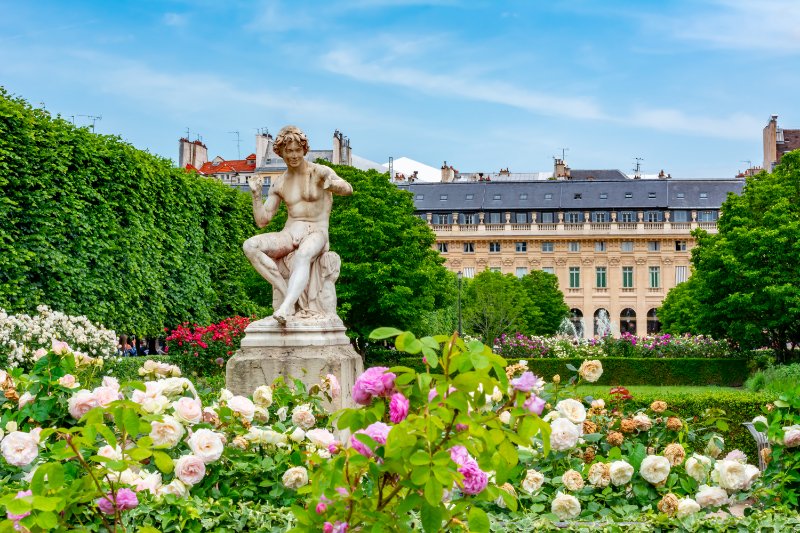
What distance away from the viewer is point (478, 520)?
2.30 meters

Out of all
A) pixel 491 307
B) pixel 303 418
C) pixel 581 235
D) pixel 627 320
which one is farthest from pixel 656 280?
pixel 303 418

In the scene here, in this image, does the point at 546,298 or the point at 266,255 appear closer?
the point at 266,255

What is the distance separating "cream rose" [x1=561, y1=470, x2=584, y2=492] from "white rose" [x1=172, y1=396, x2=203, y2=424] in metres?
1.57

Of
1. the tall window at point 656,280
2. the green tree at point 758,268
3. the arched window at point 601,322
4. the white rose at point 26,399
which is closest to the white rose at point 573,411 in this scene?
the white rose at point 26,399

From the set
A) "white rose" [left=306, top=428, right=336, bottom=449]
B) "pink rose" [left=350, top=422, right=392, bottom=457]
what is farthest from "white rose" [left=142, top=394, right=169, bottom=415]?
"pink rose" [left=350, top=422, right=392, bottom=457]

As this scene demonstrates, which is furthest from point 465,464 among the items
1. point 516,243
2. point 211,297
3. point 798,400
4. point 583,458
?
point 516,243

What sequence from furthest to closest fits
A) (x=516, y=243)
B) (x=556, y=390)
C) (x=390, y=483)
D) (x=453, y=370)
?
(x=516, y=243)
(x=556, y=390)
(x=390, y=483)
(x=453, y=370)

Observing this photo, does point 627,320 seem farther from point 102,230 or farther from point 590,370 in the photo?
point 590,370

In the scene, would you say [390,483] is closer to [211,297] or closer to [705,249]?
[211,297]

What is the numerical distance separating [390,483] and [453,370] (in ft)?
1.27

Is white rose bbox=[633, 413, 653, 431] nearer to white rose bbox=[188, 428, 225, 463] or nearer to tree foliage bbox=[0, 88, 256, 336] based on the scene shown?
white rose bbox=[188, 428, 225, 463]

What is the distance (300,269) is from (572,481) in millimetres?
4863

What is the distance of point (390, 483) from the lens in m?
2.47

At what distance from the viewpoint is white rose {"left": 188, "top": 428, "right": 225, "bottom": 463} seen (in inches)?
148
